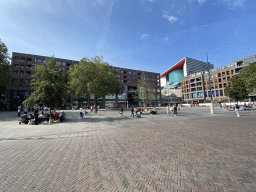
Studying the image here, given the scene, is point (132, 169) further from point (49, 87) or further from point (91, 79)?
point (91, 79)

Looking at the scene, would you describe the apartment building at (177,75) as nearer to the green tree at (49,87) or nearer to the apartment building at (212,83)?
the apartment building at (212,83)

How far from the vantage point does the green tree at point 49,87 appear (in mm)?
13633

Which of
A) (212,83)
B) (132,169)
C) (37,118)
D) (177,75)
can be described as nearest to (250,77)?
(132,169)

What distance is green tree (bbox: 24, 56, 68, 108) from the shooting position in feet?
44.7

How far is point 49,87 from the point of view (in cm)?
1380

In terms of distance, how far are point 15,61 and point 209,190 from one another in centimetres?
6396

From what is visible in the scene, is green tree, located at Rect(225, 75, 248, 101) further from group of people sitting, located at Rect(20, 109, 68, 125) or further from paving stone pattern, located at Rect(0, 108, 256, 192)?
group of people sitting, located at Rect(20, 109, 68, 125)

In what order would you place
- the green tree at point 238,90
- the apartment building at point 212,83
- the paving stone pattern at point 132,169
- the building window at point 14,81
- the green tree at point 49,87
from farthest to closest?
the apartment building at point 212,83
the building window at point 14,81
the green tree at point 238,90
the green tree at point 49,87
the paving stone pattern at point 132,169

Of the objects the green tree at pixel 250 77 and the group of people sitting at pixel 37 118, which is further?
the green tree at pixel 250 77

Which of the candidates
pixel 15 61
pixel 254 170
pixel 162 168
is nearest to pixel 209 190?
pixel 162 168

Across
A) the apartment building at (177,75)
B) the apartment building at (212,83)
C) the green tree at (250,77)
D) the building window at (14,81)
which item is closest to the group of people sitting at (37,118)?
the green tree at (250,77)

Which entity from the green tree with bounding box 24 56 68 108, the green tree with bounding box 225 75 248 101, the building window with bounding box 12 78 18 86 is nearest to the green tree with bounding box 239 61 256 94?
the green tree with bounding box 225 75 248 101

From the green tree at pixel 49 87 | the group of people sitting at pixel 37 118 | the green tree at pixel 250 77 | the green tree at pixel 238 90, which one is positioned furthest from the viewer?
the green tree at pixel 238 90

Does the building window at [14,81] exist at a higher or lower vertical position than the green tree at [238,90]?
higher
